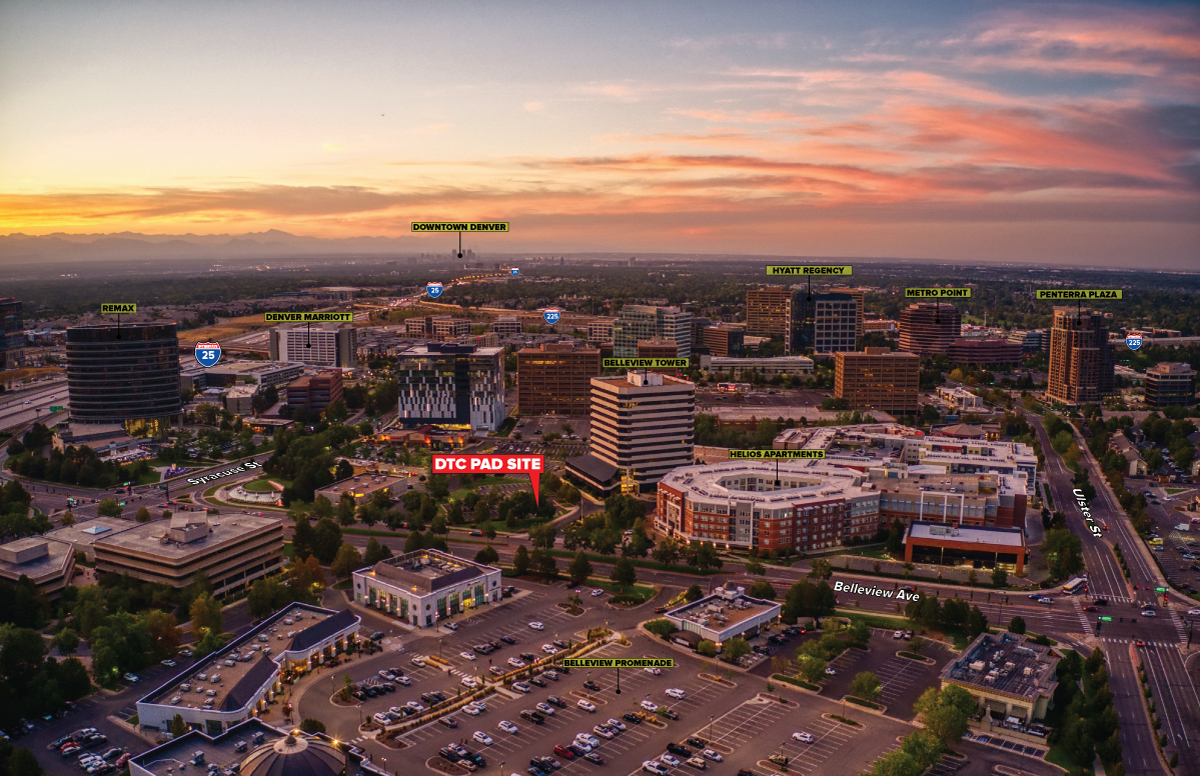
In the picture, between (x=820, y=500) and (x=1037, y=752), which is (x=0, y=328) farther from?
(x=1037, y=752)

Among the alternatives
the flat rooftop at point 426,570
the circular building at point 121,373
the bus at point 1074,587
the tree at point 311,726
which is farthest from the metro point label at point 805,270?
the circular building at point 121,373

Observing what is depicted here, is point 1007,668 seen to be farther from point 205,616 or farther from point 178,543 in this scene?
point 178,543

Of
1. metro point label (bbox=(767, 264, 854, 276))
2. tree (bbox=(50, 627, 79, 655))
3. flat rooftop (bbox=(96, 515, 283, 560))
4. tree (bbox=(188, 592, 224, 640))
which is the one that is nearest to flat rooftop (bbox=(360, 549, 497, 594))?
tree (bbox=(188, 592, 224, 640))

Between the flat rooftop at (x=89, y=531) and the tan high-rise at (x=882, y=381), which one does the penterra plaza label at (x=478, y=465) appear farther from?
the tan high-rise at (x=882, y=381)

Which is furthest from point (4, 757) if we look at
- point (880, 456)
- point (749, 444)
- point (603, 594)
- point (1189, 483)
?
point (1189, 483)

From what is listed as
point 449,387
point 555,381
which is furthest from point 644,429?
point 555,381

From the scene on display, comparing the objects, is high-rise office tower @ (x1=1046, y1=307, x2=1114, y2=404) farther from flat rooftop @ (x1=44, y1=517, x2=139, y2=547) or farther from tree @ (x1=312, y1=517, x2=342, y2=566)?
flat rooftop @ (x1=44, y1=517, x2=139, y2=547)
